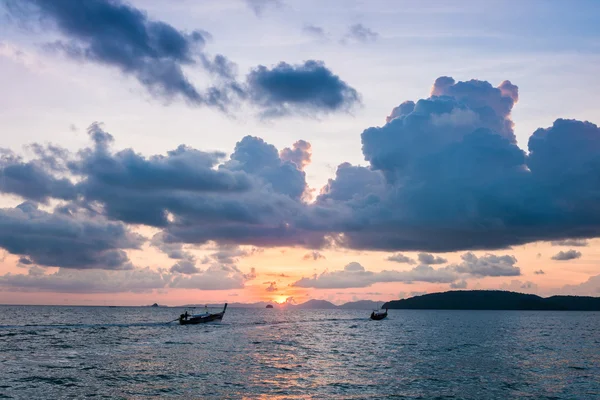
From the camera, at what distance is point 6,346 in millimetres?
93188

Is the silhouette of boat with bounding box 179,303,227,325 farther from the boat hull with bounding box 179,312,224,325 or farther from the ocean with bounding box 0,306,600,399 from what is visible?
the ocean with bounding box 0,306,600,399

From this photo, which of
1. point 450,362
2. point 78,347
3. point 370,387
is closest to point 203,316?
point 78,347

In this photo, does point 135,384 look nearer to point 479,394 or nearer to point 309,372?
point 309,372

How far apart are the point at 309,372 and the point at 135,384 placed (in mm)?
21971

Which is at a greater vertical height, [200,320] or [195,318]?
[195,318]

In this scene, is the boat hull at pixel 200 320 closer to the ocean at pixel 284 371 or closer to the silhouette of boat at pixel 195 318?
the silhouette of boat at pixel 195 318

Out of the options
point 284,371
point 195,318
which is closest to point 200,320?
point 195,318

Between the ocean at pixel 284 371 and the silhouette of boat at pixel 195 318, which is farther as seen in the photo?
the silhouette of boat at pixel 195 318

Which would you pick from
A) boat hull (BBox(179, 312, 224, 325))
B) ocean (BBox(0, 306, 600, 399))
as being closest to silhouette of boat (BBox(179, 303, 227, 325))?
boat hull (BBox(179, 312, 224, 325))

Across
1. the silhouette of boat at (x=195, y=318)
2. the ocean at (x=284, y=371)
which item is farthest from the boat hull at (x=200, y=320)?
the ocean at (x=284, y=371)

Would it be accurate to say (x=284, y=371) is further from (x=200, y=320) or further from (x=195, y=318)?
(x=200, y=320)

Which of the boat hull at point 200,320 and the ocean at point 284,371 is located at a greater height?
the ocean at point 284,371

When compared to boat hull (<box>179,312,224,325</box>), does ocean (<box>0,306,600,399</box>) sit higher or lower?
higher

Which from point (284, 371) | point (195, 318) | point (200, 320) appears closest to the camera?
Result: point (284, 371)
